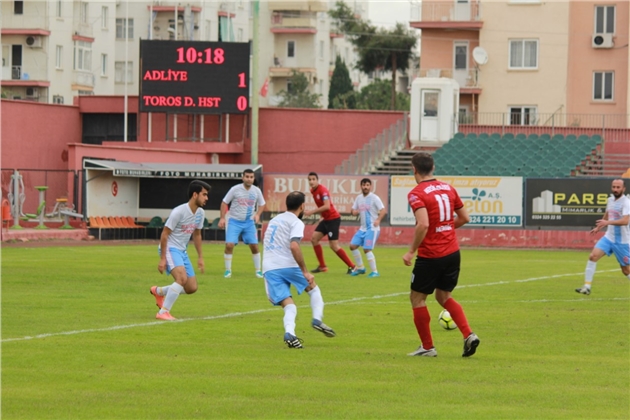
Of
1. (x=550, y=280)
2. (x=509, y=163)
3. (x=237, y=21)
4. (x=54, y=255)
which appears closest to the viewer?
(x=550, y=280)

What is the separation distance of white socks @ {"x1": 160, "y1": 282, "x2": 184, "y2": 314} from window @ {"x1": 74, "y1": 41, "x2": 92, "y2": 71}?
71.3 m

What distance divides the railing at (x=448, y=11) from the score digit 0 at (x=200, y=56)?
15340 mm

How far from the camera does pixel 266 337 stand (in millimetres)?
13055

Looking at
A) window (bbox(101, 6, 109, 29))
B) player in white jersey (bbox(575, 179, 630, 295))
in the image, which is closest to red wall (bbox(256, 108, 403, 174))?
player in white jersey (bbox(575, 179, 630, 295))

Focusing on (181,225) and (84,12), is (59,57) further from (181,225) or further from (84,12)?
(181,225)

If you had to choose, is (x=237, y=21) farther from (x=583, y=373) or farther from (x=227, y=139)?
(x=583, y=373)

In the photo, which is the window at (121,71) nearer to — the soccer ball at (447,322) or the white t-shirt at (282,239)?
the soccer ball at (447,322)

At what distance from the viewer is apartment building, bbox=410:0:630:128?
58.7 m

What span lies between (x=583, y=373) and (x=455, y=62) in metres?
52.0

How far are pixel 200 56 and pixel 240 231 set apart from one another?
2716 centimetres

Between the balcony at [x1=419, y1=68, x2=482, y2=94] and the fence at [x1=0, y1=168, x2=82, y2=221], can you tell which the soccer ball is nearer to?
the fence at [x1=0, y1=168, x2=82, y2=221]

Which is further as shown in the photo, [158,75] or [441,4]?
[441,4]

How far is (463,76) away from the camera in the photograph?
200ft

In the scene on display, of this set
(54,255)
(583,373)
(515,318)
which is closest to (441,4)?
(54,255)
